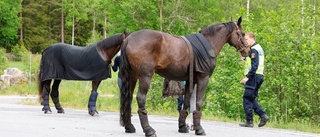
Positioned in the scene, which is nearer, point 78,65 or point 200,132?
point 200,132

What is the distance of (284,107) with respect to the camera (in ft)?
46.9

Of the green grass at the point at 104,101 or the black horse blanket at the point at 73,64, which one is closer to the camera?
the green grass at the point at 104,101

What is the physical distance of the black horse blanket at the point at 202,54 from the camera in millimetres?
9453

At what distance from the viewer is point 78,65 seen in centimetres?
1316

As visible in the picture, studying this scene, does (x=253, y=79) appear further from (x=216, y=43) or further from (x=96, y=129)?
(x=96, y=129)

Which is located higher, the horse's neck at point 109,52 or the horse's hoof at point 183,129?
the horse's neck at point 109,52

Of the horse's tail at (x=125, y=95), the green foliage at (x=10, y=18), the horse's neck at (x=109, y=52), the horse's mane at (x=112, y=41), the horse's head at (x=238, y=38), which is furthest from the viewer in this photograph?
the green foliage at (x=10, y=18)

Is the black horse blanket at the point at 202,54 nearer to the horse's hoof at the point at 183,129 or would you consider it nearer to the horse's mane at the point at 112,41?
the horse's hoof at the point at 183,129

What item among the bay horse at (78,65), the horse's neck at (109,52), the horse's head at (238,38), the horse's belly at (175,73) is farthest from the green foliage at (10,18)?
the horse's belly at (175,73)

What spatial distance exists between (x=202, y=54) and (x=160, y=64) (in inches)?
35.2

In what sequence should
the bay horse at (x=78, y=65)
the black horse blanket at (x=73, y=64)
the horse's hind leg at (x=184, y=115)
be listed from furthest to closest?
1. the black horse blanket at (x=73, y=64)
2. the bay horse at (x=78, y=65)
3. the horse's hind leg at (x=184, y=115)

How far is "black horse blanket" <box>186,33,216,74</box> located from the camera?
945 cm

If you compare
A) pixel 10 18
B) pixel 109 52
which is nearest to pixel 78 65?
pixel 109 52

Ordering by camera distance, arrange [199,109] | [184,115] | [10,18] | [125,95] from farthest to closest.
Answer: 1. [10,18]
2. [184,115]
3. [199,109]
4. [125,95]
